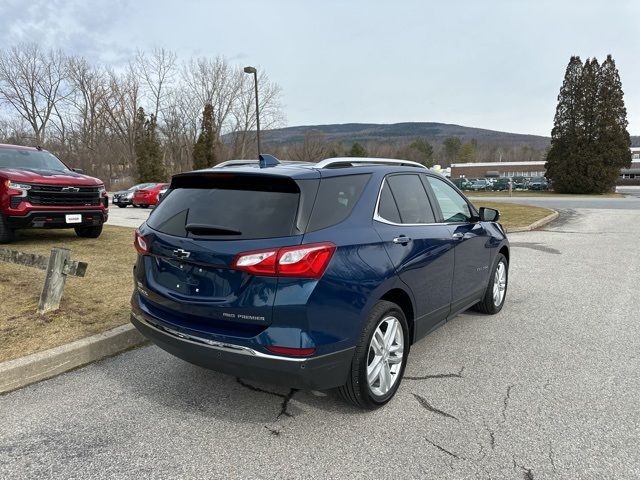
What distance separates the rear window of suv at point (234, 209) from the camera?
8.84 ft

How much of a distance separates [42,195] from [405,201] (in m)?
6.99

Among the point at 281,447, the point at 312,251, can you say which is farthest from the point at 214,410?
the point at 312,251

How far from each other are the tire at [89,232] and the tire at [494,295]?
26.2 ft

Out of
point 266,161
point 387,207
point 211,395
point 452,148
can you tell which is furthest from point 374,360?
point 452,148

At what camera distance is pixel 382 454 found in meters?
2.58

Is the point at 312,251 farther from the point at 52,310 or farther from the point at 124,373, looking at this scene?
the point at 52,310

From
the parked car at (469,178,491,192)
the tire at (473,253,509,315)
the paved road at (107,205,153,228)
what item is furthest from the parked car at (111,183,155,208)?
the parked car at (469,178,491,192)

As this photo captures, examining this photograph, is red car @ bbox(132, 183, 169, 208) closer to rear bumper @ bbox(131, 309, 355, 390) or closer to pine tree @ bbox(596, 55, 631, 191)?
rear bumper @ bbox(131, 309, 355, 390)

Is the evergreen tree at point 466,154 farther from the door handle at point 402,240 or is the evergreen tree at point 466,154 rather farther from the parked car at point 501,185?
the door handle at point 402,240

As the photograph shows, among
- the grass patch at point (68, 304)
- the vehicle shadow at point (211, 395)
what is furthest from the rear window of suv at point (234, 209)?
the grass patch at point (68, 304)

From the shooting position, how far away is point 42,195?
7766 millimetres

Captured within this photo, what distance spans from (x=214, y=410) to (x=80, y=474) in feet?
2.87

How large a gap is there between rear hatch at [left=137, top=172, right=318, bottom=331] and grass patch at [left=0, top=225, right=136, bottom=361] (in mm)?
1436

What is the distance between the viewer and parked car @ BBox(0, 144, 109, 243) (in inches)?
297
